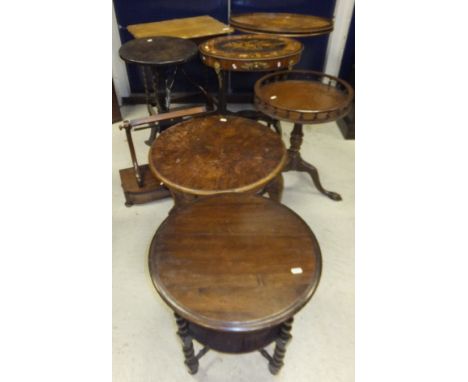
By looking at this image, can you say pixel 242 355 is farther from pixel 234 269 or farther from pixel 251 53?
pixel 251 53

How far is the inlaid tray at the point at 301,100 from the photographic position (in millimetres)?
1624

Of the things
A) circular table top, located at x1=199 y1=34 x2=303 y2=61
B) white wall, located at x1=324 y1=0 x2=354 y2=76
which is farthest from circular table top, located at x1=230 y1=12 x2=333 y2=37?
white wall, located at x1=324 y1=0 x2=354 y2=76

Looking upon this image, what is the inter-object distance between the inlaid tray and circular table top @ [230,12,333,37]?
1.68 feet

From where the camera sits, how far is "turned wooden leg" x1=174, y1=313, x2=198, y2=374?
3.36 feet

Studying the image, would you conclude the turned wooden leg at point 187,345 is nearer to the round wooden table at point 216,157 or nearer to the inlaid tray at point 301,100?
the round wooden table at point 216,157

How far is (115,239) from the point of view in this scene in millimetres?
1900

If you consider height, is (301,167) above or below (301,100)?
below

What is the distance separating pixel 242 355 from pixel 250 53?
182cm

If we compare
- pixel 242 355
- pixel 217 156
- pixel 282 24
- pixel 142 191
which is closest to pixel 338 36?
pixel 282 24

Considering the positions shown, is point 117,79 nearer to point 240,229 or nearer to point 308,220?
point 308,220

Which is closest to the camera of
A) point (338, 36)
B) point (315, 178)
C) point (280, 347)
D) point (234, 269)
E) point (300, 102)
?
point (234, 269)

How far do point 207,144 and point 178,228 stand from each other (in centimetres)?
55

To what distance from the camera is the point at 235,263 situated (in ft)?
3.14

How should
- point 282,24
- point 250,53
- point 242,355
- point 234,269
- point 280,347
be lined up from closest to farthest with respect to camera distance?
point 234,269 < point 280,347 < point 242,355 < point 250,53 < point 282,24
